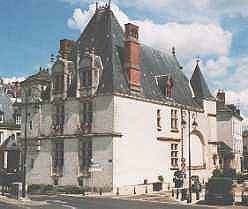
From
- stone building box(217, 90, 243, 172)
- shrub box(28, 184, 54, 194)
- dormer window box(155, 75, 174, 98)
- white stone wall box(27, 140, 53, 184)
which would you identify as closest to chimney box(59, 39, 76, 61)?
white stone wall box(27, 140, 53, 184)

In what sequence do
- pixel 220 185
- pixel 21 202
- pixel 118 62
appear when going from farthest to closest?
pixel 118 62 < pixel 220 185 < pixel 21 202

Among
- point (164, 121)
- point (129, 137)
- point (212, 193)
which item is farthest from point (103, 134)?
point (212, 193)

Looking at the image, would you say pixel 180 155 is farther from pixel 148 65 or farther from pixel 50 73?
pixel 50 73

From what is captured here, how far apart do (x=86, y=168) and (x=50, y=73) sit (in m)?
11.8

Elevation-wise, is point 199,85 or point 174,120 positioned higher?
point 199,85

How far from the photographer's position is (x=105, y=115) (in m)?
41.8

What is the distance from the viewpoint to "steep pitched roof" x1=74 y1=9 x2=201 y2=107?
42.8 metres

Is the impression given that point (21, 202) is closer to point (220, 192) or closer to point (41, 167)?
point (41, 167)

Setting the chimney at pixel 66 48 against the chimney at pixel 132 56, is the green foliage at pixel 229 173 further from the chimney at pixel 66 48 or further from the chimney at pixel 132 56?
the chimney at pixel 66 48

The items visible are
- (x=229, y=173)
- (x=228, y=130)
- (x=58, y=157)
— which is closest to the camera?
(x=58, y=157)

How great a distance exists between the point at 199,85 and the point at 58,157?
2200 cm

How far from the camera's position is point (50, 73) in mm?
47688

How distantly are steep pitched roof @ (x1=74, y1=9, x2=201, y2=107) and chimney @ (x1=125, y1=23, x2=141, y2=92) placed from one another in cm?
63

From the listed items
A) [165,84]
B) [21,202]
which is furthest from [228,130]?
[21,202]
